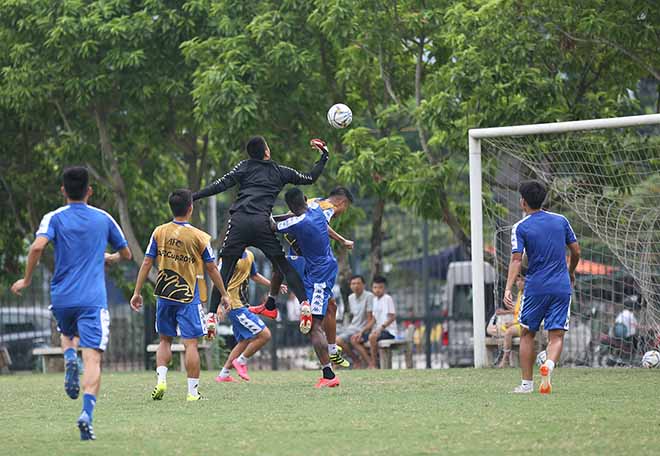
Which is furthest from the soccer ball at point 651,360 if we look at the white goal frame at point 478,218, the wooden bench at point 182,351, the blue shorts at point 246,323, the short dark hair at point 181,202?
the wooden bench at point 182,351

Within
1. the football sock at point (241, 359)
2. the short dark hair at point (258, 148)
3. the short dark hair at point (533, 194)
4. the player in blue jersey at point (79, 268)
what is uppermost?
the short dark hair at point (258, 148)

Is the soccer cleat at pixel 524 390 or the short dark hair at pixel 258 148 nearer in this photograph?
the soccer cleat at pixel 524 390

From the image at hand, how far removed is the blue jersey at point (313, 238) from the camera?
1363 cm

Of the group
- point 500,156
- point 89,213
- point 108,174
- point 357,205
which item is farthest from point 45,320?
point 89,213

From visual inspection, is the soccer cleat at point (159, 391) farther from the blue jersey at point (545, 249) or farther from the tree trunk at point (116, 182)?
the tree trunk at point (116, 182)

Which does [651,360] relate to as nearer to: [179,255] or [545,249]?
[545,249]

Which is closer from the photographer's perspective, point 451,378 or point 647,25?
point 451,378

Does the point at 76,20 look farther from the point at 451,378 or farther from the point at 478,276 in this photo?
the point at 451,378

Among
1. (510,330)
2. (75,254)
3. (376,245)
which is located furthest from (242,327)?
(376,245)

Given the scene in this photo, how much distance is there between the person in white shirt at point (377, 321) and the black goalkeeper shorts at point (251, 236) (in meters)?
7.75

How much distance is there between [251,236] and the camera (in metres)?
13.6

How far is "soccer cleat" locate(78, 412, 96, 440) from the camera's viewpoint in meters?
8.77

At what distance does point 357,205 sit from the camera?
23219mm

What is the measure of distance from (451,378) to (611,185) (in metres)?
4.27
